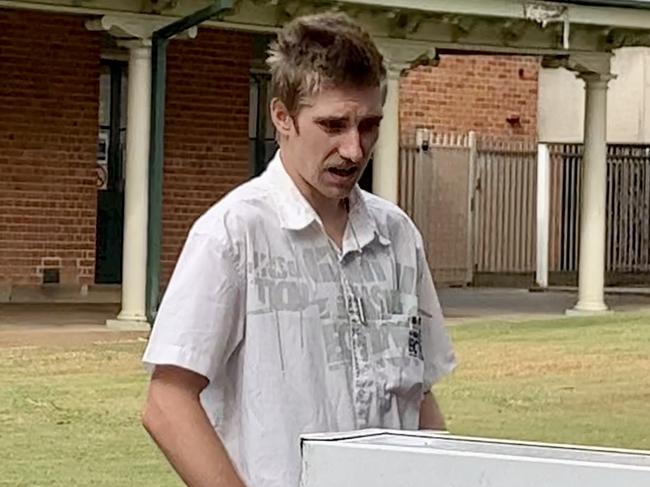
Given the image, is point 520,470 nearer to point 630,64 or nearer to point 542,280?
point 542,280

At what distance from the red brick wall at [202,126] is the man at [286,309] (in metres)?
17.4

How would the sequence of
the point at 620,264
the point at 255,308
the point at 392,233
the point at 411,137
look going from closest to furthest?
the point at 255,308 < the point at 392,233 < the point at 411,137 < the point at 620,264

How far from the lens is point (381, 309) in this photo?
3.34 meters

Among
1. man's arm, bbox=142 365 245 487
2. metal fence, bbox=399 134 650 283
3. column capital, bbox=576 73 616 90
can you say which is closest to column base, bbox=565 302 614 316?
column capital, bbox=576 73 616 90

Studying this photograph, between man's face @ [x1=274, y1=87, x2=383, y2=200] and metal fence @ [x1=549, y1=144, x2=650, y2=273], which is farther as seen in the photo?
metal fence @ [x1=549, y1=144, x2=650, y2=273]

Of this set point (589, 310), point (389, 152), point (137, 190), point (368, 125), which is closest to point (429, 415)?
point (368, 125)

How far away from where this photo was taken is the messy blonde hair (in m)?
3.17

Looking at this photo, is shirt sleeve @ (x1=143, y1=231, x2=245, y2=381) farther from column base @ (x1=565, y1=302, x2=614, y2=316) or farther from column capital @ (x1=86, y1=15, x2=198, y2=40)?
column base @ (x1=565, y1=302, x2=614, y2=316)

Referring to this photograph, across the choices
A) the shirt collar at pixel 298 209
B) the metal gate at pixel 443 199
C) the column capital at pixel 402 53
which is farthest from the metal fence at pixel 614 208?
the shirt collar at pixel 298 209

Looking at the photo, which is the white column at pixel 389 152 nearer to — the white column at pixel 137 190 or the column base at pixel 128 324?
the white column at pixel 137 190

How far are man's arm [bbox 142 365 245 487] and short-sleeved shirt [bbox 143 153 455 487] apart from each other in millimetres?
43

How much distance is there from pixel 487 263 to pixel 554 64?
20.9 feet

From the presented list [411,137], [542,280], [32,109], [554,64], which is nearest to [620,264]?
[542,280]

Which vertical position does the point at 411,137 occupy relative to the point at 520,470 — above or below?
above
